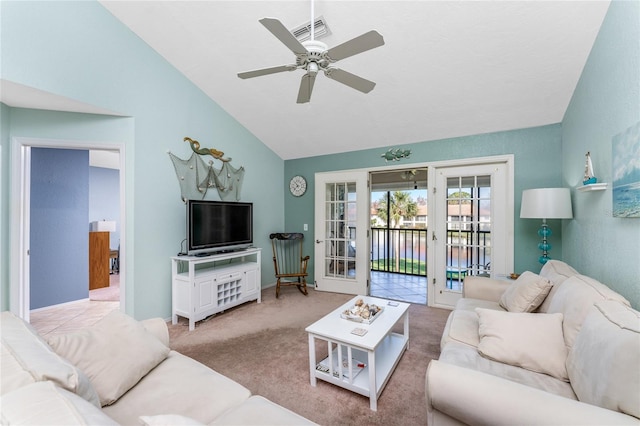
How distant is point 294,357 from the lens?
2346 mm

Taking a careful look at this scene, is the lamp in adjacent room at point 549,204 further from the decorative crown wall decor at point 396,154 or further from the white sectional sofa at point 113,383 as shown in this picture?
the white sectional sofa at point 113,383

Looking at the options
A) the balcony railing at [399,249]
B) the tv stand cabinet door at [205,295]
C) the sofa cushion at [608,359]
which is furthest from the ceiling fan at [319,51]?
the balcony railing at [399,249]

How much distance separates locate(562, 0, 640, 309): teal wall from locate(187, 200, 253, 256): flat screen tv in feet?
12.0

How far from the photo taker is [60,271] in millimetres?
3604

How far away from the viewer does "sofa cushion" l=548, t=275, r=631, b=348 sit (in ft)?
4.63

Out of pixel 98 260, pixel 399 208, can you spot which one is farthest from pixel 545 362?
pixel 399 208

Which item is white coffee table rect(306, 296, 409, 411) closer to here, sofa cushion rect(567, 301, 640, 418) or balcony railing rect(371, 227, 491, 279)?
sofa cushion rect(567, 301, 640, 418)

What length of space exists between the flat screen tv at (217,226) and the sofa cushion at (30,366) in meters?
2.14

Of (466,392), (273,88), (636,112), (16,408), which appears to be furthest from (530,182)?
(16,408)

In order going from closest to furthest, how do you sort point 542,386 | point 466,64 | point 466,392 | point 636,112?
1. point 466,392
2. point 542,386
3. point 636,112
4. point 466,64

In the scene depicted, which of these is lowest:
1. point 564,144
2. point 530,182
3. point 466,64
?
point 530,182

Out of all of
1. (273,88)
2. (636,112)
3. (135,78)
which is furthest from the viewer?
(273,88)

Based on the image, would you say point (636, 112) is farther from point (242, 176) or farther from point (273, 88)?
point (242, 176)

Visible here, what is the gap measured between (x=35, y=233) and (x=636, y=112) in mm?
5791
